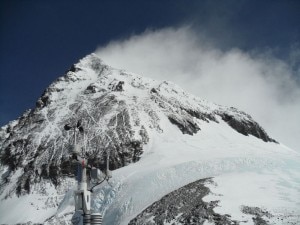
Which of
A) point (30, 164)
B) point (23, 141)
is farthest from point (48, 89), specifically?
point (30, 164)

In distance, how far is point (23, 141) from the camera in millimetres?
105375

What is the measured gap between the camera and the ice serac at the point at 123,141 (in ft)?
221

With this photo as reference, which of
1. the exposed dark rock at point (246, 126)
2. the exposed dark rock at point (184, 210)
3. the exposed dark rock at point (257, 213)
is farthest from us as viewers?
the exposed dark rock at point (246, 126)

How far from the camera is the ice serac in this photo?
6738 centimetres

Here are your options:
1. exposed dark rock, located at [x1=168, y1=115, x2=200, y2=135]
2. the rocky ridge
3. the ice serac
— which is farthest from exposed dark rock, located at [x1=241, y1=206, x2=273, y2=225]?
exposed dark rock, located at [x1=168, y1=115, x2=200, y2=135]

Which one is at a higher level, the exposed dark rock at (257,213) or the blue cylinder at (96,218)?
the exposed dark rock at (257,213)

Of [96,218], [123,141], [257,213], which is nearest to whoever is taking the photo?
[96,218]

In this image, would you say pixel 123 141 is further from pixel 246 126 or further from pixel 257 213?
pixel 257 213

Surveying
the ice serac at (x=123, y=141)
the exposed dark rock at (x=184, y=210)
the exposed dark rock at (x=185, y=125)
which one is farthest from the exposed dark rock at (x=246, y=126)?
the exposed dark rock at (x=184, y=210)

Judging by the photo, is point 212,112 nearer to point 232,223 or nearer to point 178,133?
point 178,133

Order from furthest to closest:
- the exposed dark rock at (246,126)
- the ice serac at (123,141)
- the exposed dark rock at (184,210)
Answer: the exposed dark rock at (246,126) → the ice serac at (123,141) → the exposed dark rock at (184,210)

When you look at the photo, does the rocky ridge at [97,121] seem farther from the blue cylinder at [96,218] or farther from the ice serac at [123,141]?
the blue cylinder at [96,218]

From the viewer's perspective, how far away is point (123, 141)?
311 feet

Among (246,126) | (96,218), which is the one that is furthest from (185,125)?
(96,218)
